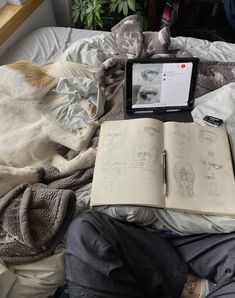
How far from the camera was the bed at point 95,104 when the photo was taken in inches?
25.3

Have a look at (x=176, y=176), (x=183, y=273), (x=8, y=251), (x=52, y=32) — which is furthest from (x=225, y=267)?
(x=52, y=32)

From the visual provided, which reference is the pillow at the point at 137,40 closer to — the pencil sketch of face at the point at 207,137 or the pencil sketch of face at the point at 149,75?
the pencil sketch of face at the point at 149,75

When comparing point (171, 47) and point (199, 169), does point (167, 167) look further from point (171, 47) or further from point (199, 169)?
point (171, 47)

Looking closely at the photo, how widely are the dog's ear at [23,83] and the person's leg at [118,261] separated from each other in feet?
1.66

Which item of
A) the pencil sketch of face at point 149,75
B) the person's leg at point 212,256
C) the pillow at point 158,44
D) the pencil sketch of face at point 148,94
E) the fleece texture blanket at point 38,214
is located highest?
the pencil sketch of face at point 149,75

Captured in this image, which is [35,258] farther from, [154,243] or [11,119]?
[11,119]

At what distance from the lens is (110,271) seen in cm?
59

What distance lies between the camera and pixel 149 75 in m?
0.79

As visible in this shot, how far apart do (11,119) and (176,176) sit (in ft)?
1.90

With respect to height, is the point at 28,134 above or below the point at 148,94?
below

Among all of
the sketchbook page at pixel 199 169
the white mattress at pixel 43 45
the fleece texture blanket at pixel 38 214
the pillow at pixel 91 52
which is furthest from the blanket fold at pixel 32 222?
the white mattress at pixel 43 45

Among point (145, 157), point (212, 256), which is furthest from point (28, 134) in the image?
point (212, 256)

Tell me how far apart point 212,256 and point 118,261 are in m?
0.22

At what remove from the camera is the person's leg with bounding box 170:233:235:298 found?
2.04ft
